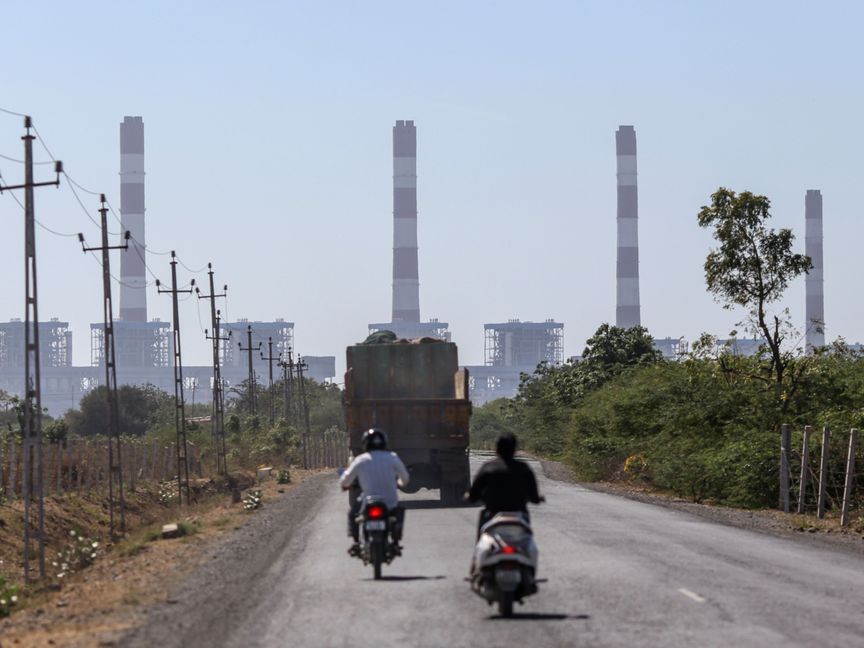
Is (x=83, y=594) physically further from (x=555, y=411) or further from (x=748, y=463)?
(x=555, y=411)

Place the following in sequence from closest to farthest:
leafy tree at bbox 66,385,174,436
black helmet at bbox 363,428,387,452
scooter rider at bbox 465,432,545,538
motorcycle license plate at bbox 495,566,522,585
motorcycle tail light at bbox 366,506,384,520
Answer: motorcycle license plate at bbox 495,566,522,585 < scooter rider at bbox 465,432,545,538 < motorcycle tail light at bbox 366,506,384,520 < black helmet at bbox 363,428,387,452 < leafy tree at bbox 66,385,174,436

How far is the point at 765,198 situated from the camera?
42.1 metres

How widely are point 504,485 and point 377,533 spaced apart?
290cm

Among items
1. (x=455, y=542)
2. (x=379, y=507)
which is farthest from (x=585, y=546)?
(x=379, y=507)

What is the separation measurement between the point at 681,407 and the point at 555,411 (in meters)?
44.2

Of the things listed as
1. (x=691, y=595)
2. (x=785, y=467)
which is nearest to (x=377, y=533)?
(x=691, y=595)

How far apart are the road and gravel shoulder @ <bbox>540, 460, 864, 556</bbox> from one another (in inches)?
69.4

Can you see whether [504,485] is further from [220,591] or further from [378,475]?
[220,591]

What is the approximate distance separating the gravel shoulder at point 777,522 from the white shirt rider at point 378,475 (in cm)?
926

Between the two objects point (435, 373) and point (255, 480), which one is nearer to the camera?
point (435, 373)

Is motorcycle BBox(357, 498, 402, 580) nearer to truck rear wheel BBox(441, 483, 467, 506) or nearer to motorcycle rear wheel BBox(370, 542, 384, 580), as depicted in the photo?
motorcycle rear wheel BBox(370, 542, 384, 580)

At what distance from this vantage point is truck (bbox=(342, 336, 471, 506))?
31.4m

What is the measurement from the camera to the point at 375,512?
1647 centimetres

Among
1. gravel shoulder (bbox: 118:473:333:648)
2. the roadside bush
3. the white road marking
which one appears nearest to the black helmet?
gravel shoulder (bbox: 118:473:333:648)
